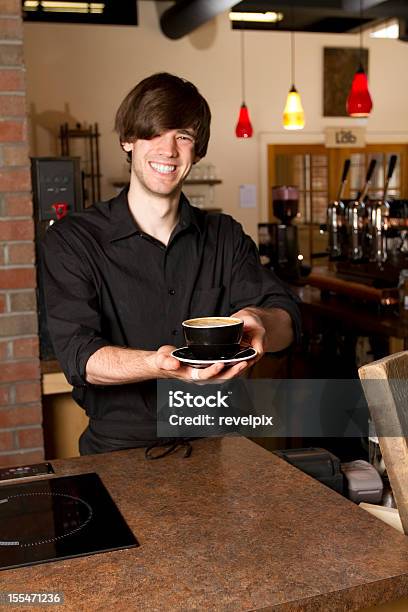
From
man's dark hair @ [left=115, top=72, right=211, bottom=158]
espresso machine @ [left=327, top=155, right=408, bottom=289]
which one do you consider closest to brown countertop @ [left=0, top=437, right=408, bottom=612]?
man's dark hair @ [left=115, top=72, right=211, bottom=158]

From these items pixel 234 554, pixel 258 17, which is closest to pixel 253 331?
pixel 234 554

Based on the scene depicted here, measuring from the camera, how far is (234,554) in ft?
4.35

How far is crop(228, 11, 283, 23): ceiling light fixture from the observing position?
832 centimetres

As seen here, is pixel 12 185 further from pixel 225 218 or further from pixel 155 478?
pixel 155 478

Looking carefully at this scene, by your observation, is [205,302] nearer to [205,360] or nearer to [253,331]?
[253,331]

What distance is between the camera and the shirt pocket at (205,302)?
2146 millimetres

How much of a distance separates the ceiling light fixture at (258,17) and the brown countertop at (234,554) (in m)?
7.40

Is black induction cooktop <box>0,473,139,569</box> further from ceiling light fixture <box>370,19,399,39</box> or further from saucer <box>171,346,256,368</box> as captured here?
ceiling light fixture <box>370,19,399,39</box>

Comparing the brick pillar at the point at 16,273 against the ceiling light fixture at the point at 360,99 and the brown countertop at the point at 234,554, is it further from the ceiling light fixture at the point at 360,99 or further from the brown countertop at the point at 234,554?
the ceiling light fixture at the point at 360,99

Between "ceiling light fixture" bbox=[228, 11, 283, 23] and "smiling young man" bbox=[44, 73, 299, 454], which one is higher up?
"ceiling light fixture" bbox=[228, 11, 283, 23]

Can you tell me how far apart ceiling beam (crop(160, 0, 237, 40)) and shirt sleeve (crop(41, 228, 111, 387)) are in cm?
518

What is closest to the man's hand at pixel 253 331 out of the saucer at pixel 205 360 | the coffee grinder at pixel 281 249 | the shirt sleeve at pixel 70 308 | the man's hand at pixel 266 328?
the man's hand at pixel 266 328

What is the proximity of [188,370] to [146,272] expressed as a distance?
0.58 meters

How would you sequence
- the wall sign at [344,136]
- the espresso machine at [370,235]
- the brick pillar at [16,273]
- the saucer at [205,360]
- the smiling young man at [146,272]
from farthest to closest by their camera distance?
the wall sign at [344,136] < the espresso machine at [370,235] < the brick pillar at [16,273] < the smiling young man at [146,272] < the saucer at [205,360]
